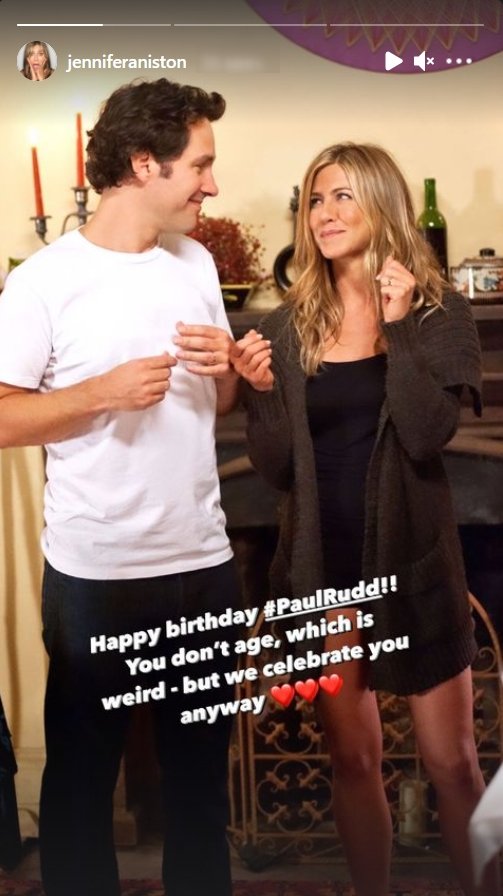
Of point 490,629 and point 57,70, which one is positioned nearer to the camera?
point 57,70

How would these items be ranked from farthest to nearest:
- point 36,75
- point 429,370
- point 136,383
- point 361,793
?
point 361,793
point 36,75
point 429,370
point 136,383

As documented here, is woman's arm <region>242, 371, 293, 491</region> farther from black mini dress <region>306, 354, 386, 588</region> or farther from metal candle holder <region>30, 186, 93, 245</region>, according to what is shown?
metal candle holder <region>30, 186, 93, 245</region>

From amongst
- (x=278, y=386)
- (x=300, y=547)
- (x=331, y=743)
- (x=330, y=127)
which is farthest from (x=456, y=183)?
(x=331, y=743)

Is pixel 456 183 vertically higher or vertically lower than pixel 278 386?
higher

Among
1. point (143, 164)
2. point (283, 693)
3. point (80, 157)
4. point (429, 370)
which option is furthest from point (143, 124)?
point (283, 693)

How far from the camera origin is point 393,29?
71.9 inches

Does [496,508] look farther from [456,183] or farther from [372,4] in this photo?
[372,4]

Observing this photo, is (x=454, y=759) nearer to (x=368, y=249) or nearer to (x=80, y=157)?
(x=368, y=249)

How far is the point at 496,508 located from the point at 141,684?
629 millimetres

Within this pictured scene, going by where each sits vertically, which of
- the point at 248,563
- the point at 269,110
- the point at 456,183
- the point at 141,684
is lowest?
the point at 141,684

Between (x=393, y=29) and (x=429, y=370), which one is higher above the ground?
(x=393, y=29)

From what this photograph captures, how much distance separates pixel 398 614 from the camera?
6.01 feet

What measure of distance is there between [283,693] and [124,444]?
0.49 m

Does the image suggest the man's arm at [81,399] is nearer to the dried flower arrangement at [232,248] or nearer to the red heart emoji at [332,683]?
the dried flower arrangement at [232,248]
